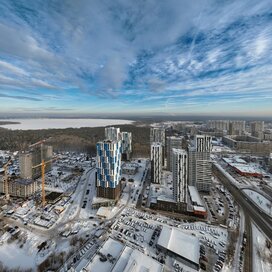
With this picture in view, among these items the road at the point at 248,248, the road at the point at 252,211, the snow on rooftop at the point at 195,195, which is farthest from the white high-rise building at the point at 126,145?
the road at the point at 248,248

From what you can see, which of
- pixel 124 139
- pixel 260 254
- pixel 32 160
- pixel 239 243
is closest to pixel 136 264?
pixel 239 243

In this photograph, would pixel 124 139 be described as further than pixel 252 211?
Yes

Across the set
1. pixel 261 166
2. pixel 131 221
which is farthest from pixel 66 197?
pixel 261 166

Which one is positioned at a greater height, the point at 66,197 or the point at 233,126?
the point at 233,126

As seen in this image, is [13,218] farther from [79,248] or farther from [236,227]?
[236,227]

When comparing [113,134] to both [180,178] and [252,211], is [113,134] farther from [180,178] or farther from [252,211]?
[252,211]

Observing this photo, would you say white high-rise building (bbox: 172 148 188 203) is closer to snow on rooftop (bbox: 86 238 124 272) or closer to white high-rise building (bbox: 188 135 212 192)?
white high-rise building (bbox: 188 135 212 192)
